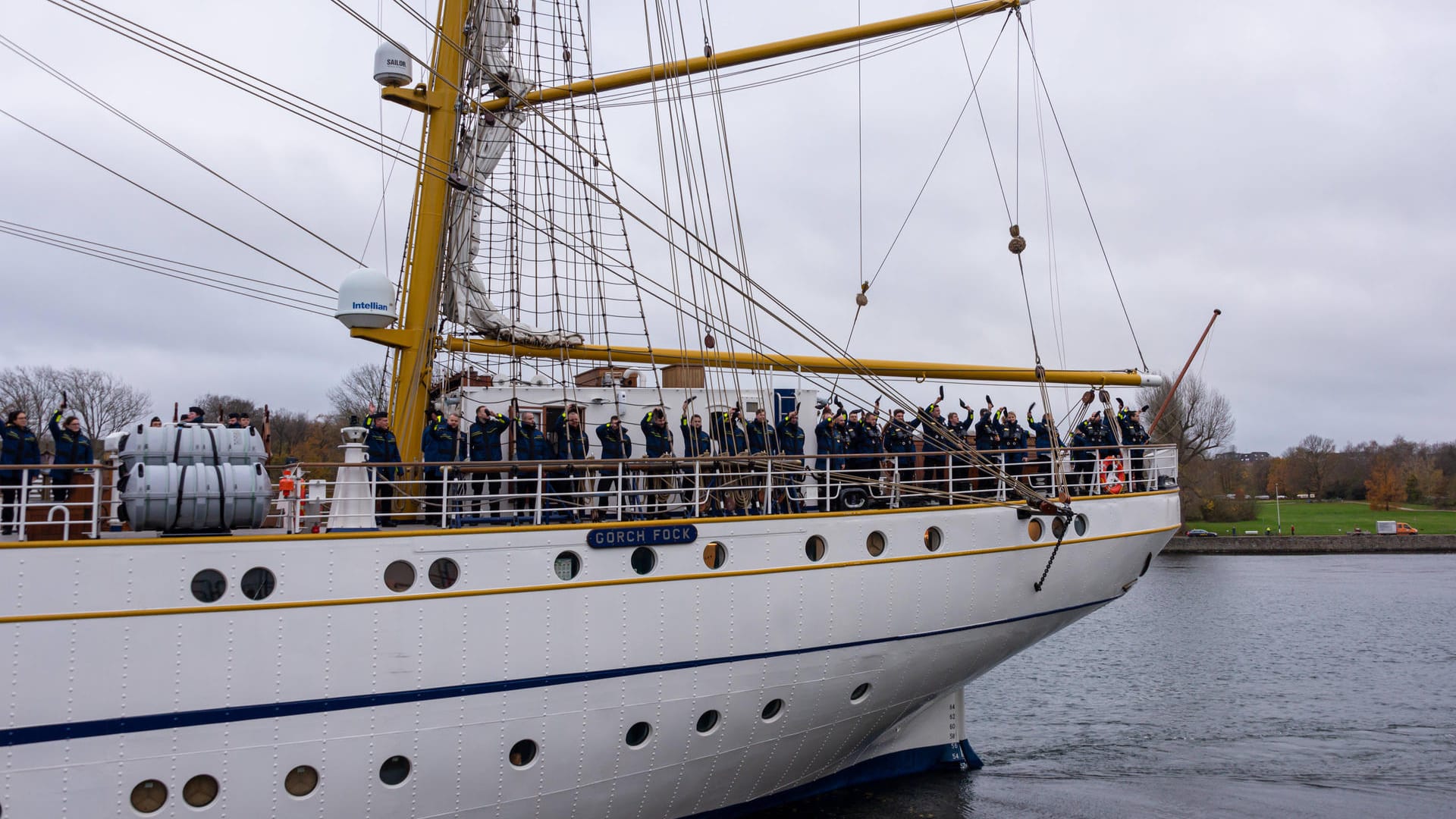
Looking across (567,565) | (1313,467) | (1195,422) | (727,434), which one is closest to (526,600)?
(567,565)

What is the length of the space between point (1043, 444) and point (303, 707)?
1195cm

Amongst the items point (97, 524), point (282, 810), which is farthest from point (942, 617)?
point (97, 524)

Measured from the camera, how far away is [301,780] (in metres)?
9.88

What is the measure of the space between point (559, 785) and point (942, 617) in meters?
5.38

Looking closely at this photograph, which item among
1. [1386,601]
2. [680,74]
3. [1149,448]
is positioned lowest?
[1386,601]

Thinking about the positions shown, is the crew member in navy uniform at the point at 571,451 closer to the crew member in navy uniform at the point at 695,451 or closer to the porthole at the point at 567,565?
the crew member in navy uniform at the point at 695,451

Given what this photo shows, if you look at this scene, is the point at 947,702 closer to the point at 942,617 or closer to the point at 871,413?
the point at 942,617

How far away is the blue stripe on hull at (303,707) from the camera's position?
9062 mm

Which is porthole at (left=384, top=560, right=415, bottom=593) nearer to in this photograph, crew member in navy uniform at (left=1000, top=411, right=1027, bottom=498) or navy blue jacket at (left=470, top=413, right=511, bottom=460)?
navy blue jacket at (left=470, top=413, right=511, bottom=460)

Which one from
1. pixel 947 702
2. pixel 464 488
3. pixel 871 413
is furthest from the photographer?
pixel 947 702

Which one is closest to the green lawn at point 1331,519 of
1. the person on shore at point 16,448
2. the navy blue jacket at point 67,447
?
the navy blue jacket at point 67,447

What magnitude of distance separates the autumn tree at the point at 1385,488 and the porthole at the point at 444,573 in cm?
10237

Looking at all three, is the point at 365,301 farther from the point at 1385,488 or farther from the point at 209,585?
the point at 1385,488

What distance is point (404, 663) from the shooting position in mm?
10203
